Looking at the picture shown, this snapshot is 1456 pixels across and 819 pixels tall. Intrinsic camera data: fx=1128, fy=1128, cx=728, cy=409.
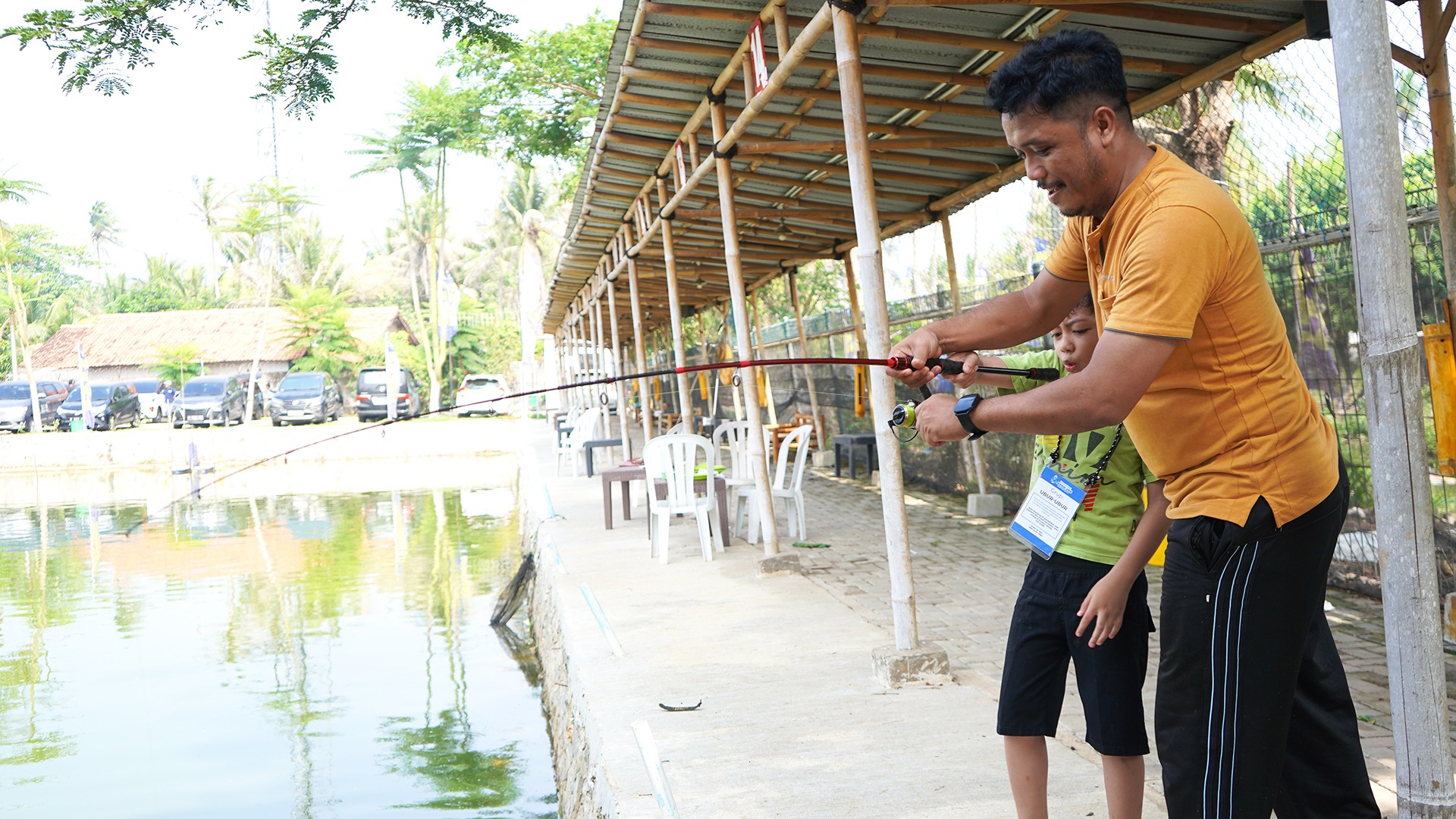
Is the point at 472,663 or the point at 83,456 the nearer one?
the point at 472,663

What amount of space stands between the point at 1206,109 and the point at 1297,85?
4.44ft

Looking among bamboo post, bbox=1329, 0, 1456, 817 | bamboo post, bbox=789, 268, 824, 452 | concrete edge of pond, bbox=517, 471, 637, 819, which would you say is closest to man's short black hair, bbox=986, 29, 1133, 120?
bamboo post, bbox=1329, 0, 1456, 817

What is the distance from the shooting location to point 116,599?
12617 millimetres

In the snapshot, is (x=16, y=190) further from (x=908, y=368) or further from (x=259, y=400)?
(x=908, y=368)

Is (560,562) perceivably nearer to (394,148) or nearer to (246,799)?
(246,799)

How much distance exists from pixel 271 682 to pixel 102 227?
8858 cm

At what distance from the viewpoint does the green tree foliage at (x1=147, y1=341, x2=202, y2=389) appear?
149ft

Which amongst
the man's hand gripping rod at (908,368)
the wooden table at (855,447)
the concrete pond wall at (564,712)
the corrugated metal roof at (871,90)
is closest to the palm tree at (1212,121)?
the corrugated metal roof at (871,90)

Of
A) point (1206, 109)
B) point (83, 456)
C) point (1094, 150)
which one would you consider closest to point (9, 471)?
point (83, 456)

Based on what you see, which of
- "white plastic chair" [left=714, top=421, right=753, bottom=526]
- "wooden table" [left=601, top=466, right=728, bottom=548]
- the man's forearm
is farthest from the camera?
"white plastic chair" [left=714, top=421, right=753, bottom=526]

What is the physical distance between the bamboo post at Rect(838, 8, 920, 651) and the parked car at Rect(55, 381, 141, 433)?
34927 mm

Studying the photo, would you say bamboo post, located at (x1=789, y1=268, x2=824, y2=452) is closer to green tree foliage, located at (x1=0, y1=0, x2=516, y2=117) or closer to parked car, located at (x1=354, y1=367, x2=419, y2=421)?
green tree foliage, located at (x1=0, y1=0, x2=516, y2=117)

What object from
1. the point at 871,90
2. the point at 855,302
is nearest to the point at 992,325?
the point at 871,90

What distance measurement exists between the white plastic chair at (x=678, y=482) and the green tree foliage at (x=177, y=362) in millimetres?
41621
